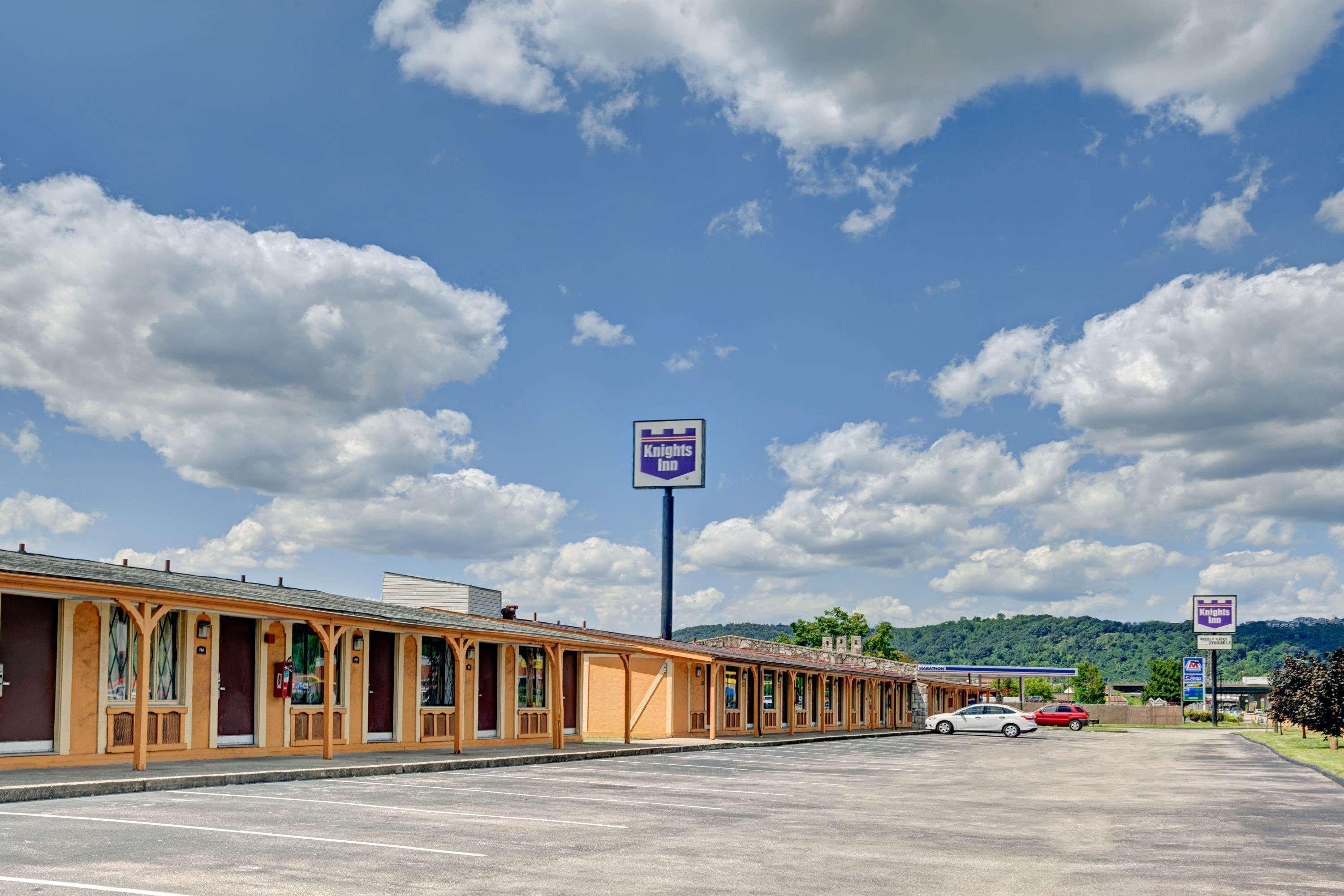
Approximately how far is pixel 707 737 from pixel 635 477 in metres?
24.9

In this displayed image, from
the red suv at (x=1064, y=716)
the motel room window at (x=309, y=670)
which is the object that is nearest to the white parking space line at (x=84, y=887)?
the motel room window at (x=309, y=670)

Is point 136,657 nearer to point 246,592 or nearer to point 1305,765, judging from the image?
point 246,592

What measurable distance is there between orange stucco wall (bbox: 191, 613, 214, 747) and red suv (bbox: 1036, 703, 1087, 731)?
6168 centimetres

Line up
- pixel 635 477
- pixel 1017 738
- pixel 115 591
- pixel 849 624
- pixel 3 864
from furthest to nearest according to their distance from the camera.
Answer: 1. pixel 849 624
2. pixel 635 477
3. pixel 1017 738
4. pixel 115 591
5. pixel 3 864

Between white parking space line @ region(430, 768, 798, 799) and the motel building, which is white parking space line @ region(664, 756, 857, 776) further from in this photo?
white parking space line @ region(430, 768, 798, 799)

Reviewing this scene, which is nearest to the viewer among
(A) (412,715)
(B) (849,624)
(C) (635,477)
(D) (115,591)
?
(D) (115,591)

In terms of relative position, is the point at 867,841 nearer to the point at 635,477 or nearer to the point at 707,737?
the point at 707,737

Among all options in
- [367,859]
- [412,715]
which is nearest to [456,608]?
[412,715]

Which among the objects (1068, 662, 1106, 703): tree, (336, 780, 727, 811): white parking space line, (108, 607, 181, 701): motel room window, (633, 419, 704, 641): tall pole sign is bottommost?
(1068, 662, 1106, 703): tree

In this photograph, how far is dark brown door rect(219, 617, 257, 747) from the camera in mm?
21656

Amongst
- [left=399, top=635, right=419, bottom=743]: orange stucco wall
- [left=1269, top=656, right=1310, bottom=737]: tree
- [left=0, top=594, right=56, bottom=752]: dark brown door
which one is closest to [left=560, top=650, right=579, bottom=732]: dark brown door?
[left=399, top=635, right=419, bottom=743]: orange stucco wall

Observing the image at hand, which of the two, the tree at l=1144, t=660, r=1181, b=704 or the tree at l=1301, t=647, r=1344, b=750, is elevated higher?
the tree at l=1301, t=647, r=1344, b=750

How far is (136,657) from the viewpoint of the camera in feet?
66.1

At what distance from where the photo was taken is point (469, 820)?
43.4 feet
